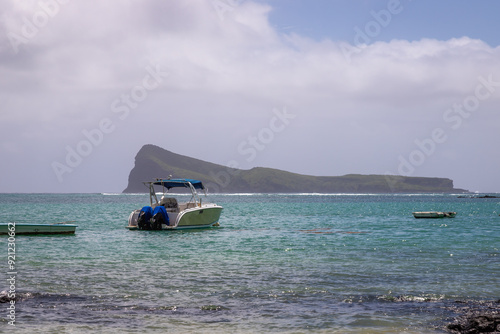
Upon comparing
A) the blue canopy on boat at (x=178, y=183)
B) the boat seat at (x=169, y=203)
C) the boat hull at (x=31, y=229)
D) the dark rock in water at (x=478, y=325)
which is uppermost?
the blue canopy on boat at (x=178, y=183)

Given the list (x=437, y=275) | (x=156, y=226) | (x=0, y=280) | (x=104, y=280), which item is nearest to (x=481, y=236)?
(x=437, y=275)

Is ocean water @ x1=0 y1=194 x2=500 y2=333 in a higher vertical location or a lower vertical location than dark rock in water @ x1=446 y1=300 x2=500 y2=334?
lower

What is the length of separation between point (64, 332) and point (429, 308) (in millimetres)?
9249

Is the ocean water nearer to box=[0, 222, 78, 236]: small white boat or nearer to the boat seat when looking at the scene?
box=[0, 222, 78, 236]: small white boat

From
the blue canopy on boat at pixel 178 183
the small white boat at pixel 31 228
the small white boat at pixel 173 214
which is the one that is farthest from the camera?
the blue canopy on boat at pixel 178 183

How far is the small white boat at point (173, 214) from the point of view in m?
41.6

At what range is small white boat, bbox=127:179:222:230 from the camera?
41.6 meters

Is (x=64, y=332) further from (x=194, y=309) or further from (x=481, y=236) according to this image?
(x=481, y=236)

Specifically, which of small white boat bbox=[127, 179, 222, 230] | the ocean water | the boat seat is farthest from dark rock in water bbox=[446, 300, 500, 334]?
the boat seat

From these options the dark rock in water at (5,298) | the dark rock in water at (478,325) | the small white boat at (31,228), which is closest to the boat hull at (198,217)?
the small white boat at (31,228)

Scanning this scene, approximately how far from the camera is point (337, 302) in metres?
14.4

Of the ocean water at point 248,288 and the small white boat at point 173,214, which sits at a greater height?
the small white boat at point 173,214

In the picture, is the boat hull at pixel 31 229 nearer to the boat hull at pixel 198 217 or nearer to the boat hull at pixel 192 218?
the boat hull at pixel 192 218

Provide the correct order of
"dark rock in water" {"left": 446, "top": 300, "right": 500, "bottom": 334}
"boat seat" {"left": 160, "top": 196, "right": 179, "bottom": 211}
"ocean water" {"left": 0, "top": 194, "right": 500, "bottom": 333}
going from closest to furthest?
"dark rock in water" {"left": 446, "top": 300, "right": 500, "bottom": 334} < "ocean water" {"left": 0, "top": 194, "right": 500, "bottom": 333} < "boat seat" {"left": 160, "top": 196, "right": 179, "bottom": 211}
